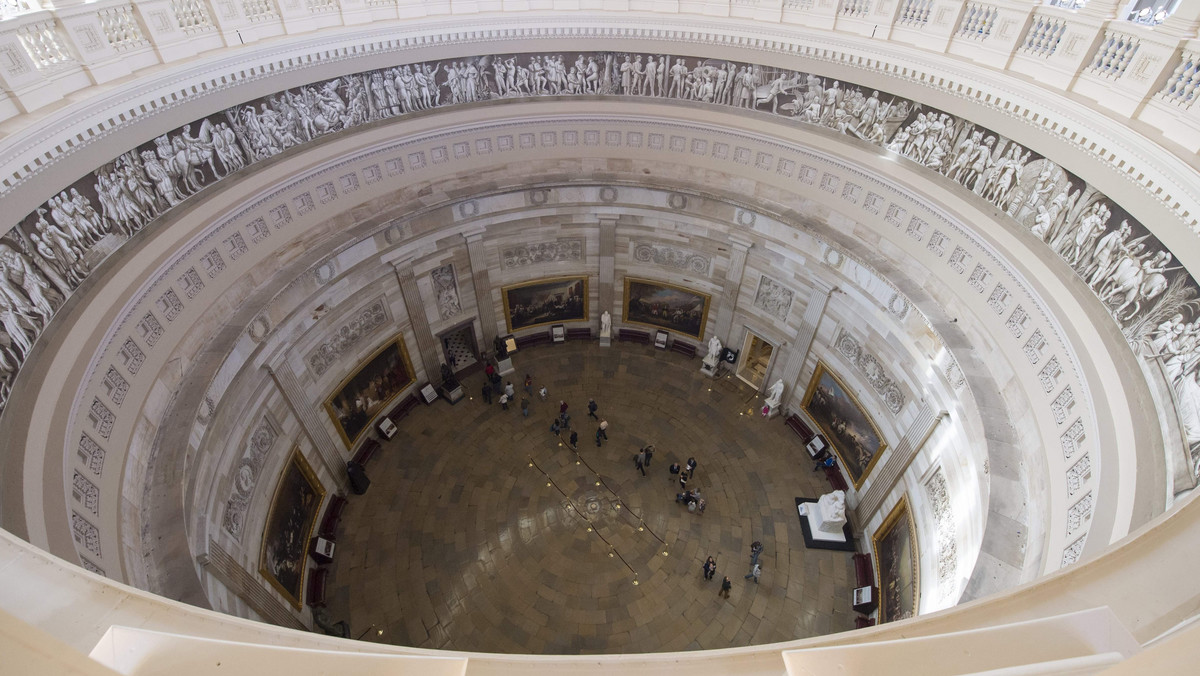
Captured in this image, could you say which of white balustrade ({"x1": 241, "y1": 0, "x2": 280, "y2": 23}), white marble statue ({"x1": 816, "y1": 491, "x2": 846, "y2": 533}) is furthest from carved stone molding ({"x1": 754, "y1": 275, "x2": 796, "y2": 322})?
white balustrade ({"x1": 241, "y1": 0, "x2": 280, "y2": 23})

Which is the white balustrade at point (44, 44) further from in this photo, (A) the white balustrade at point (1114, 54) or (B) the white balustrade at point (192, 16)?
(A) the white balustrade at point (1114, 54)

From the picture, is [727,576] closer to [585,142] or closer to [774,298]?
[774,298]

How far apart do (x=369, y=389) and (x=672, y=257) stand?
34.8 feet

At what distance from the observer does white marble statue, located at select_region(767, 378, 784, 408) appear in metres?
17.9

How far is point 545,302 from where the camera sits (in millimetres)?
20109

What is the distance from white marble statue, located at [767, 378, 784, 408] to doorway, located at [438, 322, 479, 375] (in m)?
10.3

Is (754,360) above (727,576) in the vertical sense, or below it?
above

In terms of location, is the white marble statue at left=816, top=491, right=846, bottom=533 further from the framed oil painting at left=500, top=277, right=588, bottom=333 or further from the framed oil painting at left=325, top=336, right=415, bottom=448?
the framed oil painting at left=325, top=336, right=415, bottom=448

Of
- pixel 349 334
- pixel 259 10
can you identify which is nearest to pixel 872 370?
pixel 349 334

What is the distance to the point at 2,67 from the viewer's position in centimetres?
858

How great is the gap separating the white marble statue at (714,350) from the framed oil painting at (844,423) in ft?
10.5

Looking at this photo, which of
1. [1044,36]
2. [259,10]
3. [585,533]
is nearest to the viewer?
[1044,36]

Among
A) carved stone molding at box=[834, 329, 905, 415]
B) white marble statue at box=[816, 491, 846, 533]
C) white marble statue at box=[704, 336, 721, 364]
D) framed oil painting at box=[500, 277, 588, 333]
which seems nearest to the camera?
carved stone molding at box=[834, 329, 905, 415]

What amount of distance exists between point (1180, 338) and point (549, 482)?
543 inches
